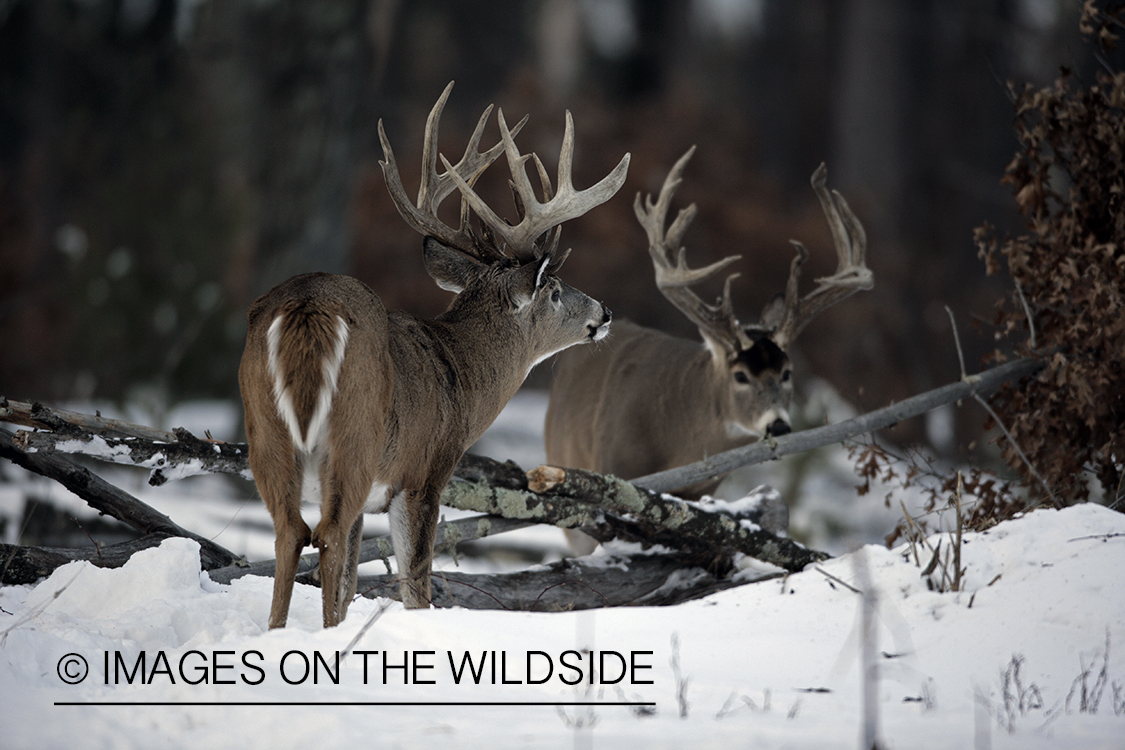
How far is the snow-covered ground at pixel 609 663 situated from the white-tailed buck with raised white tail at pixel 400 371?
0.37 metres

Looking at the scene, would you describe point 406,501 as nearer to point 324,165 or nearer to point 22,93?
point 324,165

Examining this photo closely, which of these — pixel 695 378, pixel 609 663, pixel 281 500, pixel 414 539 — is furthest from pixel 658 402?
pixel 281 500

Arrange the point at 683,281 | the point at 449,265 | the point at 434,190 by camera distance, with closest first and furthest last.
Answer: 1. the point at 449,265
2. the point at 434,190
3. the point at 683,281

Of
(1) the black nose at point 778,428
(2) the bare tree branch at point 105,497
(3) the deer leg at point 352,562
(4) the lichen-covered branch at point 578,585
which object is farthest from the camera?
(1) the black nose at point 778,428

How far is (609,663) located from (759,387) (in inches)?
142

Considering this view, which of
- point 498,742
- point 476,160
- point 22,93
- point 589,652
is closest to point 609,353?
point 476,160

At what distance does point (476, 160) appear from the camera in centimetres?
591

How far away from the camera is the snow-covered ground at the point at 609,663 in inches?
113

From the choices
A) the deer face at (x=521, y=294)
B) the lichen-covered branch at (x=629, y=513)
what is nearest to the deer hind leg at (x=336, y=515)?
the lichen-covered branch at (x=629, y=513)

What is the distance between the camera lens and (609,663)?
12.4 ft

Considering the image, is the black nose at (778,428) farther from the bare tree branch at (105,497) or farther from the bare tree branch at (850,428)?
the bare tree branch at (105,497)

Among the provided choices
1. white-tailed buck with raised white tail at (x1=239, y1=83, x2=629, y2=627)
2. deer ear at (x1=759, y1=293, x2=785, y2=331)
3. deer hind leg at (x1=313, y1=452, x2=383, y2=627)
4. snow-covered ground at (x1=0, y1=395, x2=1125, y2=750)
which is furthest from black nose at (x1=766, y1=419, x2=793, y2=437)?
deer hind leg at (x1=313, y1=452, x2=383, y2=627)

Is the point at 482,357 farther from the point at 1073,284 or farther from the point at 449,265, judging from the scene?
the point at 1073,284

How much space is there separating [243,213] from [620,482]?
10.1 meters
